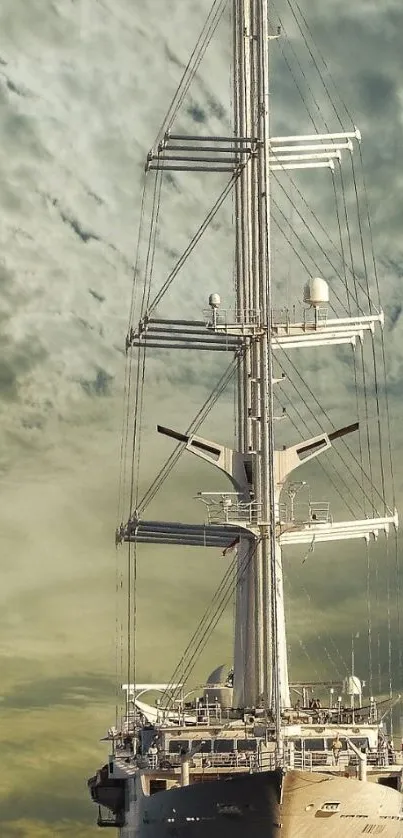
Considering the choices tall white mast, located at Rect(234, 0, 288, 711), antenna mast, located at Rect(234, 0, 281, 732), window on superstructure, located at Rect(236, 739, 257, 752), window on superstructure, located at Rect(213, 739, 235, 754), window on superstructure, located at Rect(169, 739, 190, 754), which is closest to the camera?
window on superstructure, located at Rect(236, 739, 257, 752)

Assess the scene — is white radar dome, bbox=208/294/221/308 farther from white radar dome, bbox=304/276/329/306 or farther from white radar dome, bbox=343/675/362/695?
white radar dome, bbox=343/675/362/695

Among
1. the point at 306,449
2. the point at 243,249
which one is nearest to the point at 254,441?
the point at 306,449

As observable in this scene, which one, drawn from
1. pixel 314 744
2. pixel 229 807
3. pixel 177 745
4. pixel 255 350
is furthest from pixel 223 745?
pixel 255 350

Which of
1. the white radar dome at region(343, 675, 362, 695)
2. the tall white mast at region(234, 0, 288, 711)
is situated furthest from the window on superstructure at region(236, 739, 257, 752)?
the white radar dome at region(343, 675, 362, 695)

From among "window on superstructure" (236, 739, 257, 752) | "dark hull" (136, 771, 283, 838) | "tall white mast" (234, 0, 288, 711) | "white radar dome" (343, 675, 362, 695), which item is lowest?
"dark hull" (136, 771, 283, 838)

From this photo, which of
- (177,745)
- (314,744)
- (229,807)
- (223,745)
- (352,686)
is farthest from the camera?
(352,686)

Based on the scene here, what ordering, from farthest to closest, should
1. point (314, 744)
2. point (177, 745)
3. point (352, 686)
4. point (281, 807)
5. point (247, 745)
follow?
point (352, 686), point (177, 745), point (314, 744), point (247, 745), point (281, 807)

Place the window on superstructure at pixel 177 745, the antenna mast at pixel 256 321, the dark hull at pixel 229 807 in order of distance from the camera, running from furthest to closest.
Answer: the antenna mast at pixel 256 321, the window on superstructure at pixel 177 745, the dark hull at pixel 229 807

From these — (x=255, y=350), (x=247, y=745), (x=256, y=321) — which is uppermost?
(x=256, y=321)

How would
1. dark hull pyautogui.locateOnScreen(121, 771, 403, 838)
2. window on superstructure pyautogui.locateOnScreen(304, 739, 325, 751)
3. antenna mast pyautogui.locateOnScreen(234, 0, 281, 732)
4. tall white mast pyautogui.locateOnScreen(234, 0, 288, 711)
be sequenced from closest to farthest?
dark hull pyautogui.locateOnScreen(121, 771, 403, 838)
window on superstructure pyautogui.locateOnScreen(304, 739, 325, 751)
antenna mast pyautogui.locateOnScreen(234, 0, 281, 732)
tall white mast pyautogui.locateOnScreen(234, 0, 288, 711)

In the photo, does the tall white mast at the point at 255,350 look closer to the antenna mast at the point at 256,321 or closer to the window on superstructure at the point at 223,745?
the antenna mast at the point at 256,321

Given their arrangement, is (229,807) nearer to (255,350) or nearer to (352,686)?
(352,686)

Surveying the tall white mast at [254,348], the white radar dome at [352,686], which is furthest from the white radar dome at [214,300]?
the white radar dome at [352,686]
